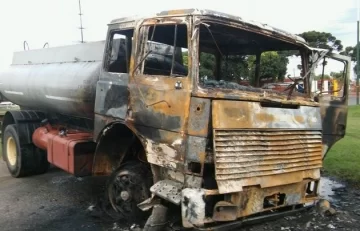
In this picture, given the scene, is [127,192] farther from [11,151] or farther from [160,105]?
[11,151]

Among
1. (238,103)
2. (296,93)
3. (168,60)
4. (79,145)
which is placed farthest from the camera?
(79,145)

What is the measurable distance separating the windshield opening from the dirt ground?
1602 millimetres

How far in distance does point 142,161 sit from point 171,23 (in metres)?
1.83

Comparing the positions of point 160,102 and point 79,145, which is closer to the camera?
point 160,102

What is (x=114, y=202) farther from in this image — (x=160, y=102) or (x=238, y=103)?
(x=238, y=103)

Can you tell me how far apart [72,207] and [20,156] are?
7.52ft

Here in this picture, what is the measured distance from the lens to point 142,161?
17.4 ft

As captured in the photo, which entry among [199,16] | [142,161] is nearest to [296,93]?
[199,16]

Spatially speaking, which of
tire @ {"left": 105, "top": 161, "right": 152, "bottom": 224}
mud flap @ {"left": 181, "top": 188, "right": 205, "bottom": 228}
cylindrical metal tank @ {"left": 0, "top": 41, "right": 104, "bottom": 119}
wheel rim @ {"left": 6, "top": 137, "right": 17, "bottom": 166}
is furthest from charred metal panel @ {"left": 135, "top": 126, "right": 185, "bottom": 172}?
wheel rim @ {"left": 6, "top": 137, "right": 17, "bottom": 166}

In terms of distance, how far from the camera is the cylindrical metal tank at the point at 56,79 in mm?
5879

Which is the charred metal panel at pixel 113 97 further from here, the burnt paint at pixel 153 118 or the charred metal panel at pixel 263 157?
the charred metal panel at pixel 263 157

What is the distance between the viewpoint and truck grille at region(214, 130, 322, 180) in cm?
397

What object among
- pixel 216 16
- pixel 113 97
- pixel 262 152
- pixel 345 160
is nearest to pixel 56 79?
pixel 113 97

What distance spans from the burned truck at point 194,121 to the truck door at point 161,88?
0.01 meters
